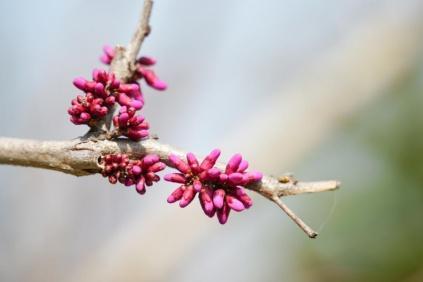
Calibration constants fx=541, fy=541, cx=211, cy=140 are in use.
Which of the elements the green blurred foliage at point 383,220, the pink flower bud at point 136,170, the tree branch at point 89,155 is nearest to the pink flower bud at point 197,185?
the tree branch at point 89,155

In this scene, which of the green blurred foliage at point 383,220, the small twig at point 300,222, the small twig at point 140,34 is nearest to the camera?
the small twig at point 300,222

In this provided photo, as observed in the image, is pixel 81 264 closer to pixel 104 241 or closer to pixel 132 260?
pixel 104 241

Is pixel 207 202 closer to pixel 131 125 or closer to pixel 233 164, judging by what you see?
pixel 233 164

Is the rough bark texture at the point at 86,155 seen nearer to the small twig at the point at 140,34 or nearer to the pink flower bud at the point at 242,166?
the pink flower bud at the point at 242,166

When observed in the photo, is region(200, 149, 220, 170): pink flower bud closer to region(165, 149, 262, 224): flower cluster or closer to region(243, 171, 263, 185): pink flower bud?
region(165, 149, 262, 224): flower cluster

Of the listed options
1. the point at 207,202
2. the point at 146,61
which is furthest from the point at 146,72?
the point at 207,202
